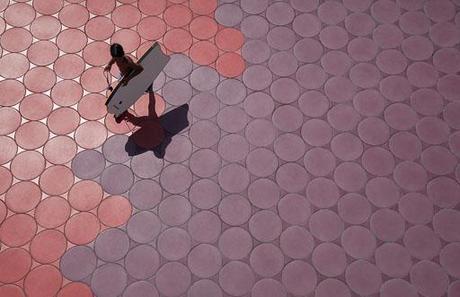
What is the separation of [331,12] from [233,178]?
6.06 feet

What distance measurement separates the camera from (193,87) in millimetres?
4711

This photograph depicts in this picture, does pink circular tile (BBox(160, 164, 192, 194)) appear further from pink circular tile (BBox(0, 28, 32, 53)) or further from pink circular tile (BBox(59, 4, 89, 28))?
pink circular tile (BBox(0, 28, 32, 53))

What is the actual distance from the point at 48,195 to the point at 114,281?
90cm

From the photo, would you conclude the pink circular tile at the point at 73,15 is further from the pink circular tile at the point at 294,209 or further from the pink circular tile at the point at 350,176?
the pink circular tile at the point at 350,176

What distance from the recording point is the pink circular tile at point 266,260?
13.5 ft

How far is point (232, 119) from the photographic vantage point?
4.59m

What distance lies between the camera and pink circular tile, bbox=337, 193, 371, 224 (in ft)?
13.9

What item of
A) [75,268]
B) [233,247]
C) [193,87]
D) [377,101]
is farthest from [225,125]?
[75,268]

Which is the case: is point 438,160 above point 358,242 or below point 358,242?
above

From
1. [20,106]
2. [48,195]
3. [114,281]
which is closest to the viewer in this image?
[114,281]

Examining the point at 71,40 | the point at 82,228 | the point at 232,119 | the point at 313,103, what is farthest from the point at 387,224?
the point at 71,40

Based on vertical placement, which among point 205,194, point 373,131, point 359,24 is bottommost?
point 205,194

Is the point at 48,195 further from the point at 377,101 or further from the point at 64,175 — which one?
the point at 377,101

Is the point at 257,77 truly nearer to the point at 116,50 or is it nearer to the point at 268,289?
the point at 116,50
